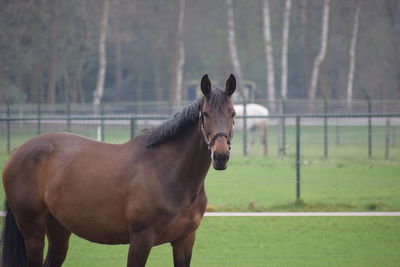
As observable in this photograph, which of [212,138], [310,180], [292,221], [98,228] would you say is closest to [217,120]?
[212,138]

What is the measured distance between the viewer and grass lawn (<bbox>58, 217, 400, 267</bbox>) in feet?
24.0

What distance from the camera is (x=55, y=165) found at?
5.32 m

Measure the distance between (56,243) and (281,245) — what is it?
3.67 meters

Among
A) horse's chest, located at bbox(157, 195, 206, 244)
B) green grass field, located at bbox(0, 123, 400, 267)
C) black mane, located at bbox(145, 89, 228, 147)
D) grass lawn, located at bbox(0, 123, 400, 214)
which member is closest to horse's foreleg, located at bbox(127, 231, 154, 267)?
horse's chest, located at bbox(157, 195, 206, 244)

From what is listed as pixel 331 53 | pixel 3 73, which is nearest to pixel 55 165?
pixel 3 73

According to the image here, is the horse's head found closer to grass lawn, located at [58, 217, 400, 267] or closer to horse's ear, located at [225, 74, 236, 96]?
horse's ear, located at [225, 74, 236, 96]

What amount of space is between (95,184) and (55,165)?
1.67 feet

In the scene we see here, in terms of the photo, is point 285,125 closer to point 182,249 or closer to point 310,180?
point 310,180

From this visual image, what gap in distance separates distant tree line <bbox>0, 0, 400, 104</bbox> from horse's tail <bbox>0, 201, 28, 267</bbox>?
27.6 meters

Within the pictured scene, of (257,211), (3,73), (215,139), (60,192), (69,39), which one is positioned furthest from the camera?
(69,39)

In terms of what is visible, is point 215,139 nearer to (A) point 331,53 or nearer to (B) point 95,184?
(B) point 95,184

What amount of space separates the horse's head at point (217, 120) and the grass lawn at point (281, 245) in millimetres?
3010

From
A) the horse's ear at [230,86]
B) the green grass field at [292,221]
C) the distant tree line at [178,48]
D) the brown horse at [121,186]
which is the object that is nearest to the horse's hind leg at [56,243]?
the brown horse at [121,186]

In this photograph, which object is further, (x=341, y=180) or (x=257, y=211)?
(x=341, y=180)
